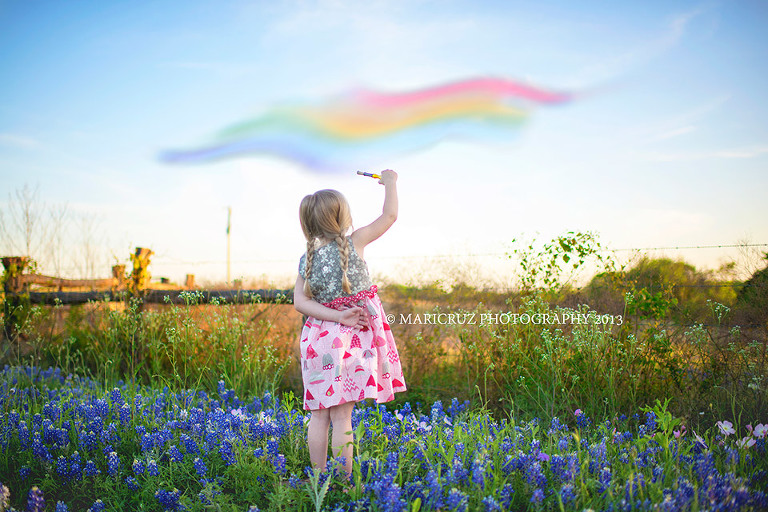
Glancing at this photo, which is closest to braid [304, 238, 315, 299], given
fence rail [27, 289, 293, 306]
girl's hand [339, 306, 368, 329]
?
girl's hand [339, 306, 368, 329]

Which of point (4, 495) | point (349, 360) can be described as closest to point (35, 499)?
point (4, 495)

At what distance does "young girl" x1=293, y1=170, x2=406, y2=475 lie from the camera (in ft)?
10.1

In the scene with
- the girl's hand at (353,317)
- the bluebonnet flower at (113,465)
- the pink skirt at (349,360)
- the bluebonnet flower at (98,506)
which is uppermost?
the girl's hand at (353,317)

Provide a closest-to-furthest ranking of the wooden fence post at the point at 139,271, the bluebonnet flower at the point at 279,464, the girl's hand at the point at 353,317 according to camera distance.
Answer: the bluebonnet flower at the point at 279,464 < the girl's hand at the point at 353,317 < the wooden fence post at the point at 139,271

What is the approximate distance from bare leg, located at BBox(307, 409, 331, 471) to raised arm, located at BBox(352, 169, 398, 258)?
0.97 m

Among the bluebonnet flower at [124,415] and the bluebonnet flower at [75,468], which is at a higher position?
the bluebonnet flower at [124,415]

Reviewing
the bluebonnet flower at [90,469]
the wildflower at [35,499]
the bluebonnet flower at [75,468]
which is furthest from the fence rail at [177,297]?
the wildflower at [35,499]

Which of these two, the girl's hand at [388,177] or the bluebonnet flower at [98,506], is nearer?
the bluebonnet flower at [98,506]

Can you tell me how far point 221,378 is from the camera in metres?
5.68

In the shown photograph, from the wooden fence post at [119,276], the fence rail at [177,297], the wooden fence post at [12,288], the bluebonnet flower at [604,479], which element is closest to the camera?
the bluebonnet flower at [604,479]

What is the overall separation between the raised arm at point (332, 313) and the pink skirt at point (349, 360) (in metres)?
0.05

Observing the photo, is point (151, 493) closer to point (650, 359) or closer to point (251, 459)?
point (251, 459)

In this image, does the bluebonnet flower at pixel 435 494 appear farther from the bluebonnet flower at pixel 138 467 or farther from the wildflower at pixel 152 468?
the bluebonnet flower at pixel 138 467

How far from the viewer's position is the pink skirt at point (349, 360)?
305 cm
